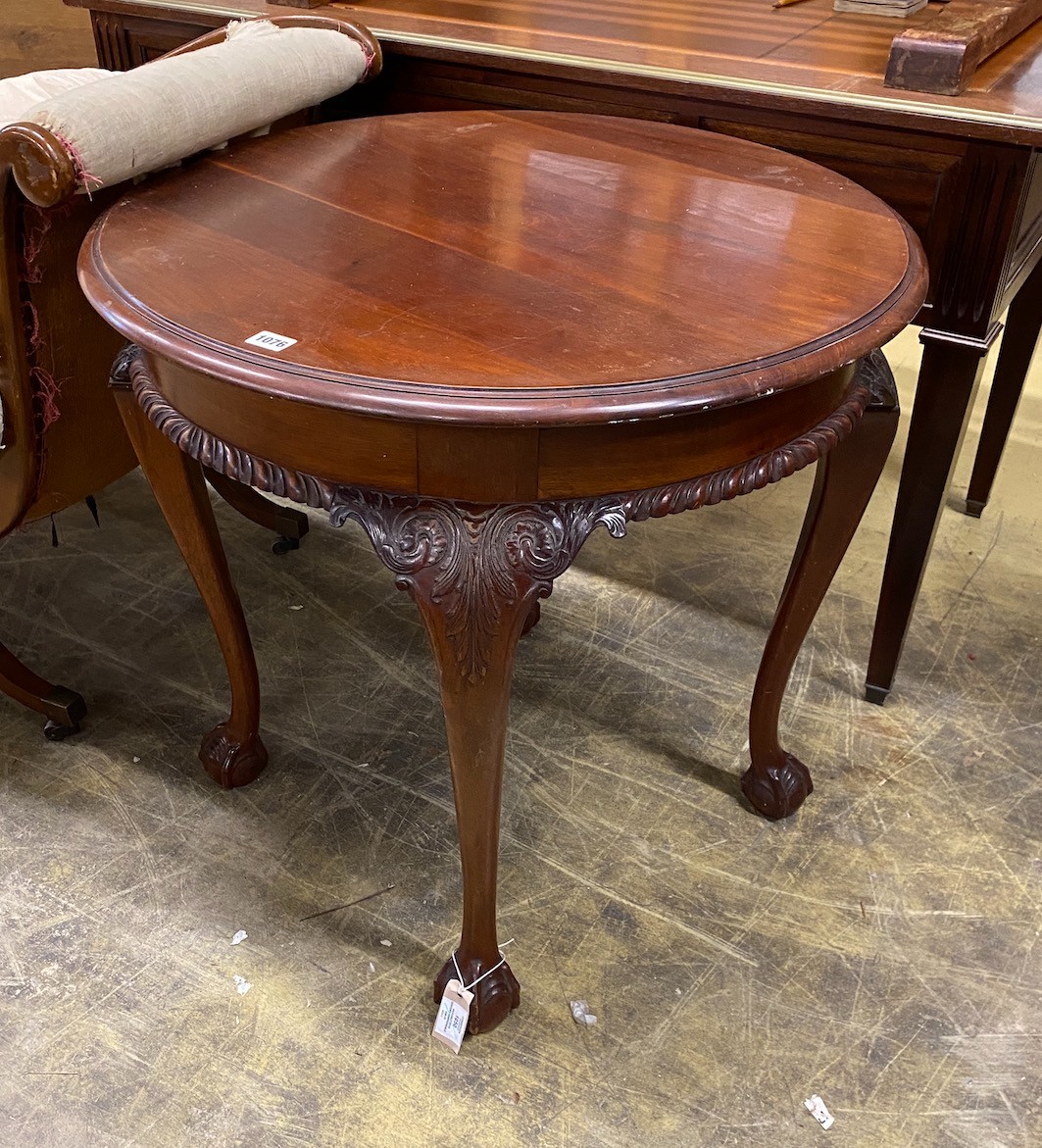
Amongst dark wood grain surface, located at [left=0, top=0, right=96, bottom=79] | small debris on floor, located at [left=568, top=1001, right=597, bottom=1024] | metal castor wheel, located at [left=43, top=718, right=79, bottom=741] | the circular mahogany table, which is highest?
the circular mahogany table

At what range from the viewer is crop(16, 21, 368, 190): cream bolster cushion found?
1.07m

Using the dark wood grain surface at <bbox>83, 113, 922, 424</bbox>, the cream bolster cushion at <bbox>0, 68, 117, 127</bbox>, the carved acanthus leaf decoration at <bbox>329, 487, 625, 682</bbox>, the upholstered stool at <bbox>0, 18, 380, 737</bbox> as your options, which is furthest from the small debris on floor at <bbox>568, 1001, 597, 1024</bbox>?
the cream bolster cushion at <bbox>0, 68, 117, 127</bbox>

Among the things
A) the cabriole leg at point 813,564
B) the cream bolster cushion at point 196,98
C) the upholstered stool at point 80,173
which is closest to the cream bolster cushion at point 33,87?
the upholstered stool at point 80,173

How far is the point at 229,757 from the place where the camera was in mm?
1454

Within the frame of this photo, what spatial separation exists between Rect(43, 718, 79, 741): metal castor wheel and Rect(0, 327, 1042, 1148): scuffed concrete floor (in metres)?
0.02

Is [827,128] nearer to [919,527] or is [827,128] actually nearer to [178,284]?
[919,527]

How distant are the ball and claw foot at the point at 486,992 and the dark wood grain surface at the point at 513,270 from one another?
65cm

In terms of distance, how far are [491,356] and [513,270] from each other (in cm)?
18

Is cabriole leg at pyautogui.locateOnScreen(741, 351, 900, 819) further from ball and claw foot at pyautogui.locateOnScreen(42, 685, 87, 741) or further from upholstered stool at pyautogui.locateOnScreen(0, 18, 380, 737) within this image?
ball and claw foot at pyautogui.locateOnScreen(42, 685, 87, 741)

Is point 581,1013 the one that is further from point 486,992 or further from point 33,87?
point 33,87

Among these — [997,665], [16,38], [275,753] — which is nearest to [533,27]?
[275,753]

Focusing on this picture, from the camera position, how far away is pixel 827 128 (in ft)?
4.13

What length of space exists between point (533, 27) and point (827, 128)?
45 centimetres

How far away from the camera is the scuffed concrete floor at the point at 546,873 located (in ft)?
3.73
